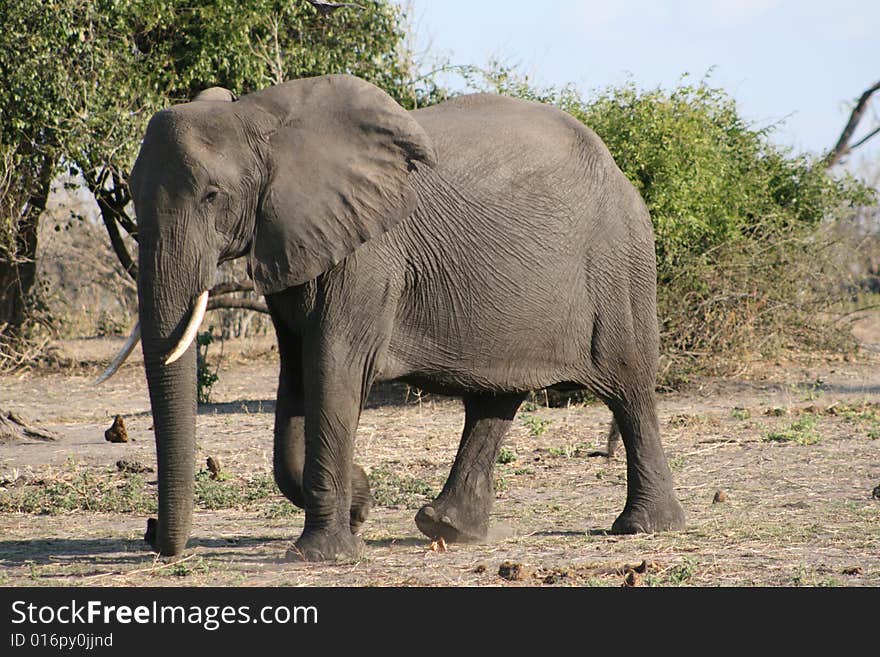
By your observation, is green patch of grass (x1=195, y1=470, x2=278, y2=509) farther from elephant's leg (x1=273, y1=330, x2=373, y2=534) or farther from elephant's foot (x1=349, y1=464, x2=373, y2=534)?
elephant's leg (x1=273, y1=330, x2=373, y2=534)

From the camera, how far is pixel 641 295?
7.37 meters

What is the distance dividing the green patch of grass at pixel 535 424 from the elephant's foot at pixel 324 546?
5318 millimetres

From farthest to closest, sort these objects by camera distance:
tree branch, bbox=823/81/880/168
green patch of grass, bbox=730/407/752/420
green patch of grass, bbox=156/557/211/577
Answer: tree branch, bbox=823/81/880/168 < green patch of grass, bbox=730/407/752/420 < green patch of grass, bbox=156/557/211/577

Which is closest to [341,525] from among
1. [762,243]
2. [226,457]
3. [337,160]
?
[337,160]

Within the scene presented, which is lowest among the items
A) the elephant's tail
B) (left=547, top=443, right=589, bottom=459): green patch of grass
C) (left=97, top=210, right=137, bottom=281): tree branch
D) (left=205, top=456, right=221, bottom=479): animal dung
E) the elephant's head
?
(left=205, top=456, right=221, bottom=479): animal dung

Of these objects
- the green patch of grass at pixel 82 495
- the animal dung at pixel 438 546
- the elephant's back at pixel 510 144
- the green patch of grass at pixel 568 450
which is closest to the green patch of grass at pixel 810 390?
the green patch of grass at pixel 568 450

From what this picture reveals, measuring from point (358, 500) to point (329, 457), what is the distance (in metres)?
0.78

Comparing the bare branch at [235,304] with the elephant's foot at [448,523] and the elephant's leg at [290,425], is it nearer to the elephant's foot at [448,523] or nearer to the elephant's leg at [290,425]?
the elephant's foot at [448,523]

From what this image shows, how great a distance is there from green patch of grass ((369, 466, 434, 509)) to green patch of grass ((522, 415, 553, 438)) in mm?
2130

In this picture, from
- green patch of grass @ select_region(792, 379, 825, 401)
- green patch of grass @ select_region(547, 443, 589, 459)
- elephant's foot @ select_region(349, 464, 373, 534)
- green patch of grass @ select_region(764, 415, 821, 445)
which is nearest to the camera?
elephant's foot @ select_region(349, 464, 373, 534)

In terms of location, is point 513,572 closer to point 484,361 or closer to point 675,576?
point 675,576

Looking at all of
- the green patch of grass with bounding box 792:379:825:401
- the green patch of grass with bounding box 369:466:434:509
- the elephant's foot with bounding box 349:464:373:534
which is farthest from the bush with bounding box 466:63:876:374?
the elephant's foot with bounding box 349:464:373:534

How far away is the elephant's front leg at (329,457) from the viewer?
6211 mm

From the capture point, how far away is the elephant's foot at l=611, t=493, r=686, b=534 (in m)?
7.30
